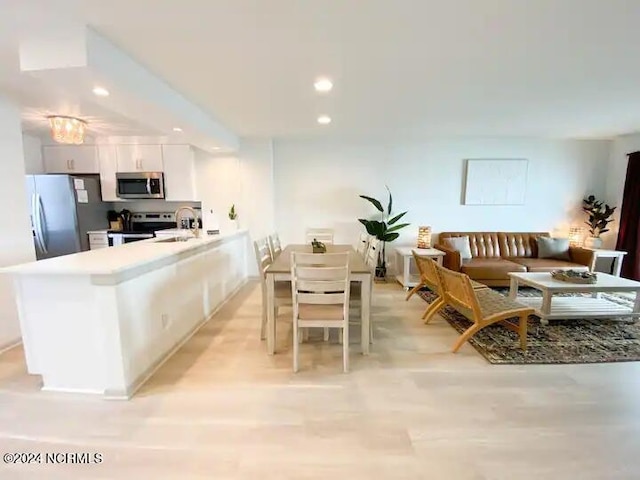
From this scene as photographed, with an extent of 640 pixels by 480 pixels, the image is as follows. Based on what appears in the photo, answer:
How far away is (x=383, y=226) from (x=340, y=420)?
3.58m

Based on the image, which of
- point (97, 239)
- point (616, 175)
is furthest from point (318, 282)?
point (616, 175)

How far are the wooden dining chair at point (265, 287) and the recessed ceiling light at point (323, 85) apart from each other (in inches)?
61.9

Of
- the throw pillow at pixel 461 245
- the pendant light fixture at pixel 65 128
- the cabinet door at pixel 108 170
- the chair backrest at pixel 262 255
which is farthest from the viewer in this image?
the cabinet door at pixel 108 170

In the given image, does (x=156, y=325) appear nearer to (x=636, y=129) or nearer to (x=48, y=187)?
(x=48, y=187)

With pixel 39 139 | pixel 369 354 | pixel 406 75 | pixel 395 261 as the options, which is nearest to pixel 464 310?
pixel 369 354

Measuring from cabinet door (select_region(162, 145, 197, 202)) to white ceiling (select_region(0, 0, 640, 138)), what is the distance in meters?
1.68

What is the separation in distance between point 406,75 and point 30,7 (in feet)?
7.95

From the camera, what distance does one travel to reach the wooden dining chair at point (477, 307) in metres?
2.88

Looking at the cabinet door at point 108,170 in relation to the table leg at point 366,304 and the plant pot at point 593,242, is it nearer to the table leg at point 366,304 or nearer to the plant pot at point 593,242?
the table leg at point 366,304

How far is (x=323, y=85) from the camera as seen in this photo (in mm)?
2850

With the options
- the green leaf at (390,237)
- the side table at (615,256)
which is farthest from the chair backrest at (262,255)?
the side table at (615,256)

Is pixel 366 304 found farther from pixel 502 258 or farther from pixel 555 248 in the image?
pixel 555 248

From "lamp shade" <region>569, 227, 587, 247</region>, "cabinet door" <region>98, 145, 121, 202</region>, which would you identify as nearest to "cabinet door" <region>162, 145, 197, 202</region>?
"cabinet door" <region>98, 145, 121, 202</region>

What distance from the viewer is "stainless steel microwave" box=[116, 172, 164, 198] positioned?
16.5 ft
